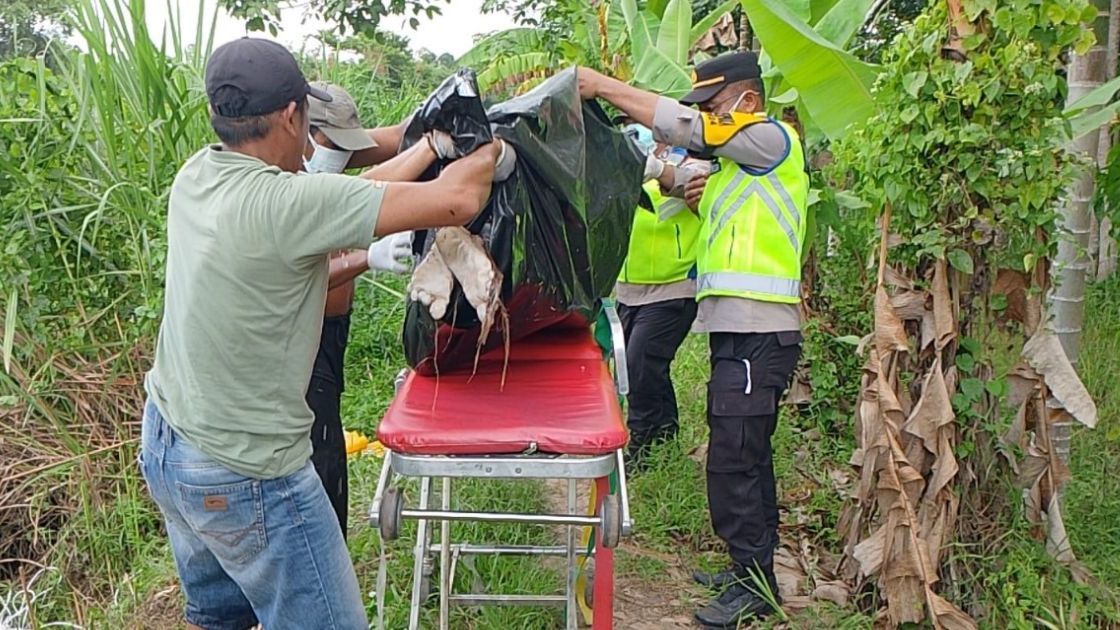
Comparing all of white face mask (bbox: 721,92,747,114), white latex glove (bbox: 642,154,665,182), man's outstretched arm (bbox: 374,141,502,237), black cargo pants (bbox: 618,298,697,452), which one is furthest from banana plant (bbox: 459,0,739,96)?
man's outstretched arm (bbox: 374,141,502,237)

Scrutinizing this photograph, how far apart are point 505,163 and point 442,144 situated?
167mm

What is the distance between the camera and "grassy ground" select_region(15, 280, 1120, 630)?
327 cm

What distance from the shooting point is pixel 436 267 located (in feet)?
7.68

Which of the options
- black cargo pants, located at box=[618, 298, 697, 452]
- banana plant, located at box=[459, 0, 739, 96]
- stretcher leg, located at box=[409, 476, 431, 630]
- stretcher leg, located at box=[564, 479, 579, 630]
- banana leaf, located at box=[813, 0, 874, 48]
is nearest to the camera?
stretcher leg, located at box=[409, 476, 431, 630]

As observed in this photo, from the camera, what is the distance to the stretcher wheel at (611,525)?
2.39m

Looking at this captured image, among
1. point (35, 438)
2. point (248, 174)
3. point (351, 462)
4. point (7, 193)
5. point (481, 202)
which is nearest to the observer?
point (248, 174)

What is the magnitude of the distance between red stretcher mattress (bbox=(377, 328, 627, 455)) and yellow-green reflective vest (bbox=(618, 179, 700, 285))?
4.61ft

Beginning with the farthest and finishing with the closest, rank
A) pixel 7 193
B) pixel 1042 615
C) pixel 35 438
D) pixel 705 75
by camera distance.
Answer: pixel 35 438 < pixel 7 193 < pixel 705 75 < pixel 1042 615

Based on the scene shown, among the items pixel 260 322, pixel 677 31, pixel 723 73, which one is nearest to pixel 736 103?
pixel 723 73

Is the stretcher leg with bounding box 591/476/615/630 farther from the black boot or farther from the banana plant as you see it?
the banana plant

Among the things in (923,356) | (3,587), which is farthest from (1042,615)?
(3,587)

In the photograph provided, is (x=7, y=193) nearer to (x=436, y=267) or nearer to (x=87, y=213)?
(x=87, y=213)

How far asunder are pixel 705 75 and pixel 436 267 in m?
1.55

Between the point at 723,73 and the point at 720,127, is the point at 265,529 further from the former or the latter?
the point at 723,73
